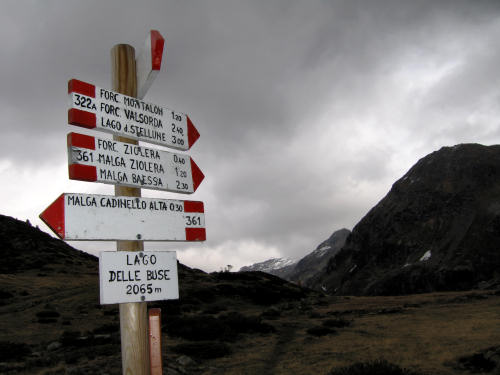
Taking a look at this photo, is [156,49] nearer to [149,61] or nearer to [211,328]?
[149,61]

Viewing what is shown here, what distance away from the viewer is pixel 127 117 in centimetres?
504

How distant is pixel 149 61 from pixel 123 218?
1.99m

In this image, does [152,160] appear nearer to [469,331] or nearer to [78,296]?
[469,331]

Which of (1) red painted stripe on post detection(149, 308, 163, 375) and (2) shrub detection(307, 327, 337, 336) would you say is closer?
(1) red painted stripe on post detection(149, 308, 163, 375)

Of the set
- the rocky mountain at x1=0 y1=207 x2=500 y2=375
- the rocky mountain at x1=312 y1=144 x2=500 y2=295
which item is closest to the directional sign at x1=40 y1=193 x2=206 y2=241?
the rocky mountain at x1=0 y1=207 x2=500 y2=375

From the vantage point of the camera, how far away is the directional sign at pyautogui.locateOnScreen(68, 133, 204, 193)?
447 centimetres

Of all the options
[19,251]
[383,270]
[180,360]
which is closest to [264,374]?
[180,360]

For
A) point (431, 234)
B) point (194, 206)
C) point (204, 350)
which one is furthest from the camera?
point (431, 234)

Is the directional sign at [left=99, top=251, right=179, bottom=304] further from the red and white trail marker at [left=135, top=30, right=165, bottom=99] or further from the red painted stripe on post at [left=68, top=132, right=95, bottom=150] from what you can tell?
the red and white trail marker at [left=135, top=30, right=165, bottom=99]

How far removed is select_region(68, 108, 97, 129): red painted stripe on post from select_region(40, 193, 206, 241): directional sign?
0.88m

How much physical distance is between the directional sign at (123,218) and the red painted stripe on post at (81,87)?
4.15 feet

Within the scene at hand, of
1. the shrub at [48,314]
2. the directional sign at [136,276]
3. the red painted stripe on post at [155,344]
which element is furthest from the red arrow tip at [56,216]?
the shrub at [48,314]

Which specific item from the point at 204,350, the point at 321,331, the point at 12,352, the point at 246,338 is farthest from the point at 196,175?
the point at 321,331

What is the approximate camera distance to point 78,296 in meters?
32.3
